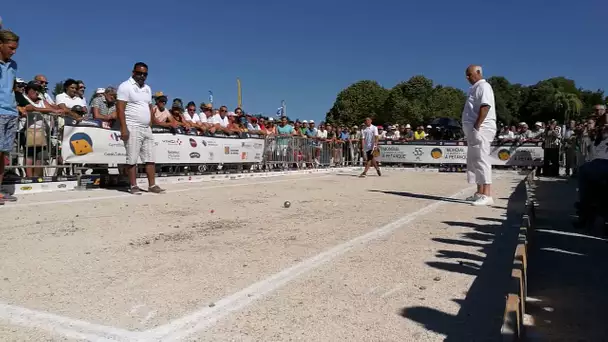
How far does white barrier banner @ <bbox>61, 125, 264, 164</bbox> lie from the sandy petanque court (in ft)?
10.2

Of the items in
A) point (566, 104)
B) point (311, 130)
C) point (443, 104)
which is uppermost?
point (566, 104)

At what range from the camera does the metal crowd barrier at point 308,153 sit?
1675 centimetres

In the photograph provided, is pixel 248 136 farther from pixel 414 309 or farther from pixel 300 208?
pixel 414 309

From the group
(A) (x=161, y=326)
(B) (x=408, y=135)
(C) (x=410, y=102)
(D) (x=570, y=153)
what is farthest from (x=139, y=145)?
(C) (x=410, y=102)

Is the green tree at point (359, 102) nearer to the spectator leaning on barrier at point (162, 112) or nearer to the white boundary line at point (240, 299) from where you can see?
the spectator leaning on barrier at point (162, 112)

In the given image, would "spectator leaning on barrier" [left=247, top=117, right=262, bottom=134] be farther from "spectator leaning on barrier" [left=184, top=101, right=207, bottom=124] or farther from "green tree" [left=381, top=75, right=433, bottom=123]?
"green tree" [left=381, top=75, right=433, bottom=123]

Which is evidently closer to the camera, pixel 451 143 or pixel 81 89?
pixel 81 89

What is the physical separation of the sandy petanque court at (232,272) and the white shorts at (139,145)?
73.0 inches

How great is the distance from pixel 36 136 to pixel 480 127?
25.1 ft

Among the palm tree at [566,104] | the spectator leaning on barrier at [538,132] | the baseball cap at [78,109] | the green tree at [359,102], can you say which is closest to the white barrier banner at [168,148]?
the baseball cap at [78,109]

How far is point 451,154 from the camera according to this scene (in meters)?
22.4

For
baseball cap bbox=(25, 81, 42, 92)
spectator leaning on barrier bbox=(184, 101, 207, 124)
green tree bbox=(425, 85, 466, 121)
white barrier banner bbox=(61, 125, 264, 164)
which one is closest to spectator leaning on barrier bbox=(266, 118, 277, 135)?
white barrier banner bbox=(61, 125, 264, 164)

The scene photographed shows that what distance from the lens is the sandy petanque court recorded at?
241 cm

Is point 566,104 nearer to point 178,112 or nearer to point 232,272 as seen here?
point 178,112
